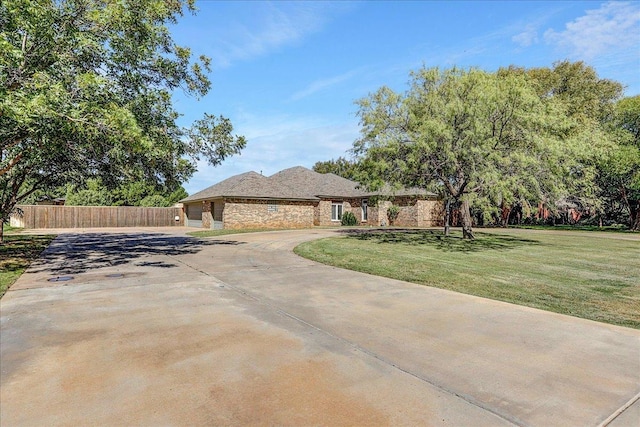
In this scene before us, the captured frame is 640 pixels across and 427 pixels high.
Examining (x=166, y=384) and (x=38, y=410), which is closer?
(x=38, y=410)

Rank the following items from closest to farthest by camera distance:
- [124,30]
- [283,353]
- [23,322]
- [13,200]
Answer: [283,353], [23,322], [124,30], [13,200]

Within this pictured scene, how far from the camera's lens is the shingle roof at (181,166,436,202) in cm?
2819

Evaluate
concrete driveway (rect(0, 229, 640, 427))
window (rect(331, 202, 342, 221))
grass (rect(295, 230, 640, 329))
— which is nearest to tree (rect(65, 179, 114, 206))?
window (rect(331, 202, 342, 221))

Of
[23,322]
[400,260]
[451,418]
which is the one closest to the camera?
[451,418]

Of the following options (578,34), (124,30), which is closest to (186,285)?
(124,30)

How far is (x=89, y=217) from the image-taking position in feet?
106

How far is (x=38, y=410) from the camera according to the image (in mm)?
2764

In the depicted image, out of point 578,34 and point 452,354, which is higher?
point 578,34

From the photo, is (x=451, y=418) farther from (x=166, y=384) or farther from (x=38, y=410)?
(x=38, y=410)

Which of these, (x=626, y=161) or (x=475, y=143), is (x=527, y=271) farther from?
(x=626, y=161)

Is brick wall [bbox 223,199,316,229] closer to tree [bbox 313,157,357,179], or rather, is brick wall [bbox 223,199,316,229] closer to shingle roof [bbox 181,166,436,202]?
shingle roof [bbox 181,166,436,202]

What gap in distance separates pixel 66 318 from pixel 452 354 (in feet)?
17.5

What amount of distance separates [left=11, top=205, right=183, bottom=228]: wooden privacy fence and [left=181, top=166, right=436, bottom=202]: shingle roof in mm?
4433

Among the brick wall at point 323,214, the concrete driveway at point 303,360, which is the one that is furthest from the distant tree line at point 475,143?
the brick wall at point 323,214
